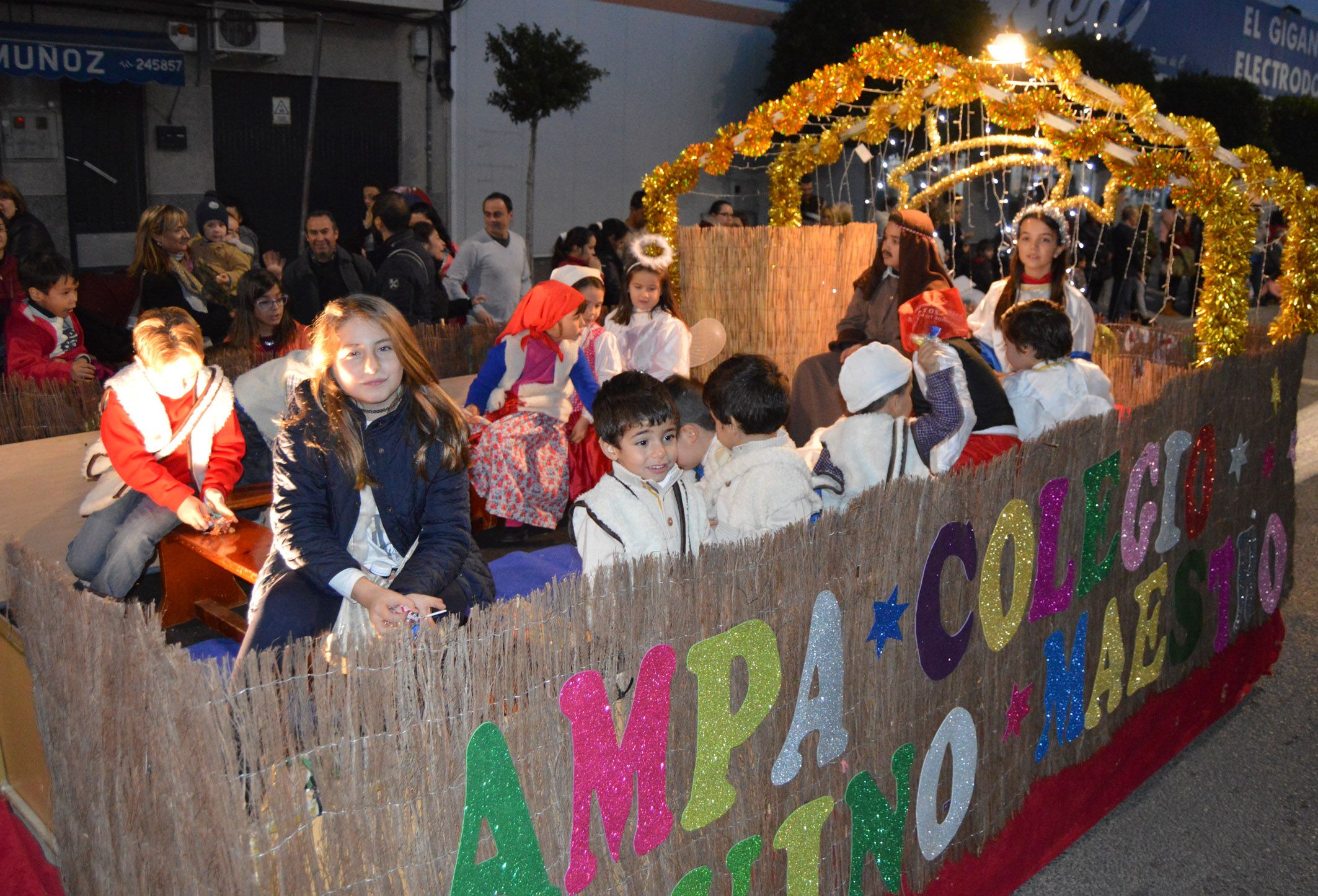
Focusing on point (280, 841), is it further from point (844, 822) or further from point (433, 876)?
point (844, 822)

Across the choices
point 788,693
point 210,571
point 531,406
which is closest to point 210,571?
point 210,571

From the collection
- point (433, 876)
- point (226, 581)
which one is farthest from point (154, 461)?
point (433, 876)

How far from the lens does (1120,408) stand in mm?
3734

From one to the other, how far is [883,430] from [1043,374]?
1.04 meters

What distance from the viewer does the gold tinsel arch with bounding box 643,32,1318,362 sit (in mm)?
4652

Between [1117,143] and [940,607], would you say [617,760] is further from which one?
[1117,143]

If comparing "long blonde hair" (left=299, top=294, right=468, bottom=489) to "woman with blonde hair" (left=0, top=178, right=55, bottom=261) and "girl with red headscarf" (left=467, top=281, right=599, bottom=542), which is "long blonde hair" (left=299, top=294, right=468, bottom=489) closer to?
"girl with red headscarf" (left=467, top=281, right=599, bottom=542)

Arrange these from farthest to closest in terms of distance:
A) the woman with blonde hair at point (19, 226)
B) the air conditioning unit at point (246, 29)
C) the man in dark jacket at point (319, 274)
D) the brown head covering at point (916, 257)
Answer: the air conditioning unit at point (246, 29), the man in dark jacket at point (319, 274), the woman with blonde hair at point (19, 226), the brown head covering at point (916, 257)

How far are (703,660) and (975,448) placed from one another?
1780 millimetres

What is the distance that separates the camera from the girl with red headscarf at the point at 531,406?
5168 millimetres

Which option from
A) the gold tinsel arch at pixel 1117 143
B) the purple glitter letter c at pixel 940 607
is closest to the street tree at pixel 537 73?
the gold tinsel arch at pixel 1117 143

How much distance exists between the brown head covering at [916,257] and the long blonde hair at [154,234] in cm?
377

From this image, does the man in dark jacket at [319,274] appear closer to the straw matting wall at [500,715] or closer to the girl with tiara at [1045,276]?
the girl with tiara at [1045,276]

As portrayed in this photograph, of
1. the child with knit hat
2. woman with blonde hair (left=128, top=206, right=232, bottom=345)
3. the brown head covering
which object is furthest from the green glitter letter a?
the child with knit hat
